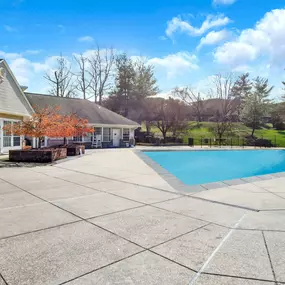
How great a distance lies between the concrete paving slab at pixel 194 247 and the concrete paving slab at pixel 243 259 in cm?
11

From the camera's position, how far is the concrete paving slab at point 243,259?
7.46ft

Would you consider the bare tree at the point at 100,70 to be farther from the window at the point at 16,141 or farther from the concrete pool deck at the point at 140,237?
the concrete pool deck at the point at 140,237

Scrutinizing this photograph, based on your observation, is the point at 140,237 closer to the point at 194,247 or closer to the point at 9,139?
the point at 194,247

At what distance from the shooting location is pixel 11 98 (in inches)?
591

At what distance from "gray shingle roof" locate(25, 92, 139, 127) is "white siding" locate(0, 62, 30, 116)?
4773mm

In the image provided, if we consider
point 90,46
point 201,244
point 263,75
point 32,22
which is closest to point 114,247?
point 201,244

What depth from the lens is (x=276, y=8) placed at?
36.4ft

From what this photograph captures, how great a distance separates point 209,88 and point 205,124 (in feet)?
17.4

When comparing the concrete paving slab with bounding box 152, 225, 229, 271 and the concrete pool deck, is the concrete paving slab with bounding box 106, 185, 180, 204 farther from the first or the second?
the concrete paving slab with bounding box 152, 225, 229, 271

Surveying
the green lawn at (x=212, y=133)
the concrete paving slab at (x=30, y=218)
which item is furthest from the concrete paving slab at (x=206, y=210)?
the green lawn at (x=212, y=133)

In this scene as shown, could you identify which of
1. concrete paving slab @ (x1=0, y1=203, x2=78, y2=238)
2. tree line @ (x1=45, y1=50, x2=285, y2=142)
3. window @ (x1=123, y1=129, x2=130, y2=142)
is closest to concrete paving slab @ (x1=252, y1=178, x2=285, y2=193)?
concrete paving slab @ (x1=0, y1=203, x2=78, y2=238)

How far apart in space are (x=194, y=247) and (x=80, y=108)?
69.9ft

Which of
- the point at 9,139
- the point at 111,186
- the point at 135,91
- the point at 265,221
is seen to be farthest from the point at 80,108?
the point at 265,221

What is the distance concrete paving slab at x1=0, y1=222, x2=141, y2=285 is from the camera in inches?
86.0
